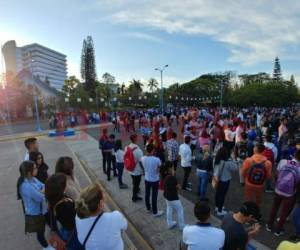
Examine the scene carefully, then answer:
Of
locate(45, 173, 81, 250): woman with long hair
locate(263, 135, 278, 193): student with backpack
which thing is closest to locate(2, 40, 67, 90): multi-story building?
locate(263, 135, 278, 193): student with backpack

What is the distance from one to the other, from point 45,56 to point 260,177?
151m

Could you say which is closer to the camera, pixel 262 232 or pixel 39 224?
pixel 39 224

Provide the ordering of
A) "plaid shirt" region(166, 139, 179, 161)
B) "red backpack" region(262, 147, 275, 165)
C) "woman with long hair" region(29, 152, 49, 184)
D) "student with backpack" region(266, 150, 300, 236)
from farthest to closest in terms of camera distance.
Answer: "plaid shirt" region(166, 139, 179, 161) → "red backpack" region(262, 147, 275, 165) → "woman with long hair" region(29, 152, 49, 184) → "student with backpack" region(266, 150, 300, 236)

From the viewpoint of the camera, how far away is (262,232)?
4.95m

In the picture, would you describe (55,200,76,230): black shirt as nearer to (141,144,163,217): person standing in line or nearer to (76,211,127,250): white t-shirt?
(76,211,127,250): white t-shirt

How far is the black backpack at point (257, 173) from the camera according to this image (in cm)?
505

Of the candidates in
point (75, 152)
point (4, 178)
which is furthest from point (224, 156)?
point (75, 152)

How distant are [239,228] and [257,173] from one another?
2.56m

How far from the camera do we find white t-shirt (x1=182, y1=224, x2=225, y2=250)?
266 cm

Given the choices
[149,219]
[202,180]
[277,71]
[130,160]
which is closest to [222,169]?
[202,180]

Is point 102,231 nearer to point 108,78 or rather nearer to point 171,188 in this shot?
point 171,188

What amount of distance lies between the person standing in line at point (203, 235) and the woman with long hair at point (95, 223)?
791 mm

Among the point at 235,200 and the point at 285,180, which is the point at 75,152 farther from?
the point at 285,180

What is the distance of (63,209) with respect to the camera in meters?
2.90
